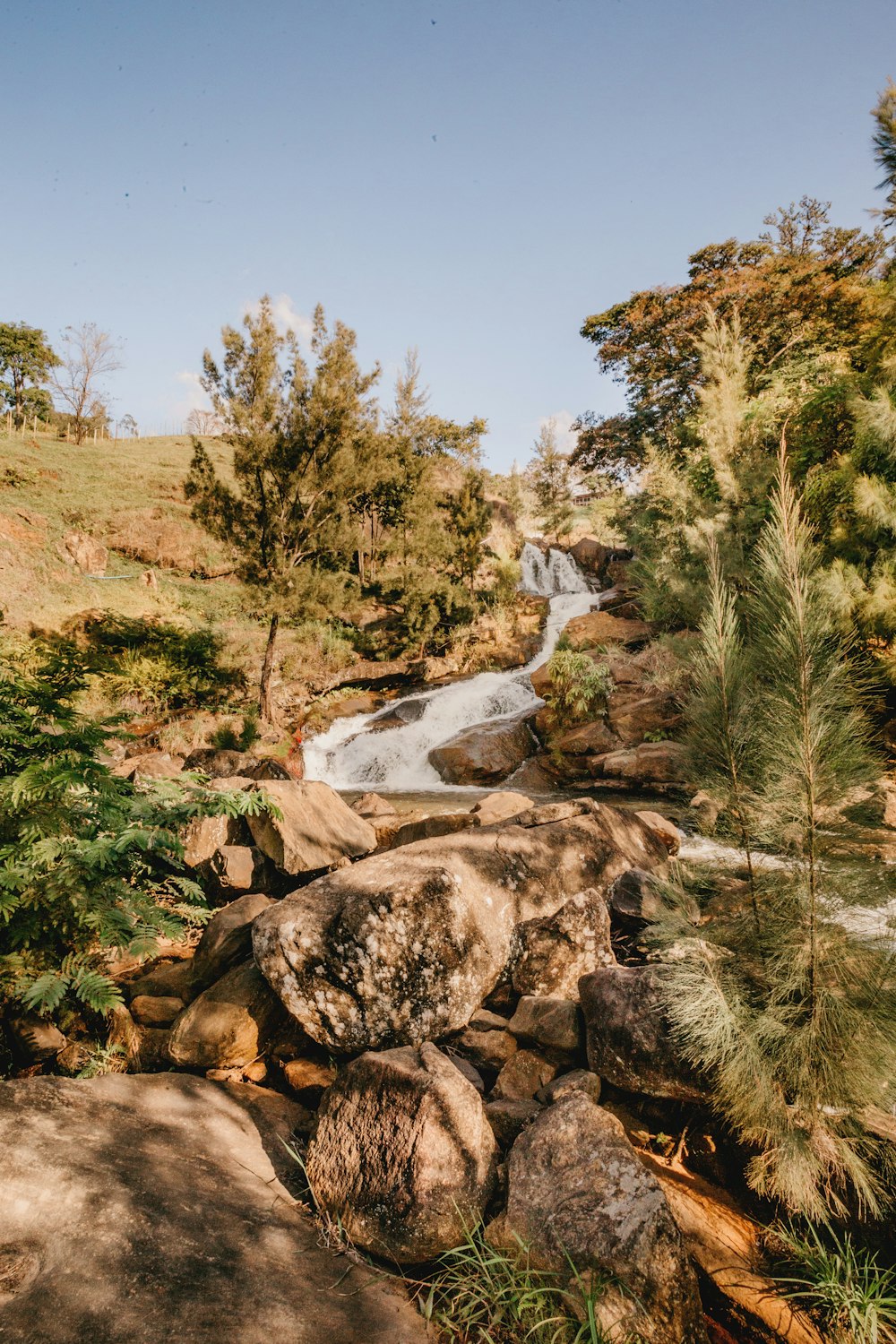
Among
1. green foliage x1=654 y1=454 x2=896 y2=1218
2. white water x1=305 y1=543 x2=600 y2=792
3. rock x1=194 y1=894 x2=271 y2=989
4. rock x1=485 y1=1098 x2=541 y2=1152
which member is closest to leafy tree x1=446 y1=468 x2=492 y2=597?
white water x1=305 y1=543 x2=600 y2=792

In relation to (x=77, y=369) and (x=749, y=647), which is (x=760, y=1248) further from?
(x=77, y=369)

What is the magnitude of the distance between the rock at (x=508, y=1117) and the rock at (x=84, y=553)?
22.1m

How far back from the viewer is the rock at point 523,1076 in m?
2.98

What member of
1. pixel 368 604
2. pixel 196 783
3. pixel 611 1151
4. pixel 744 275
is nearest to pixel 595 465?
pixel 744 275

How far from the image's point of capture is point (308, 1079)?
3.26 meters

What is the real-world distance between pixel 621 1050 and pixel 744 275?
22.9 meters

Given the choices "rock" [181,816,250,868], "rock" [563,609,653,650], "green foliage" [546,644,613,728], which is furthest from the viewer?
"rock" [563,609,653,650]

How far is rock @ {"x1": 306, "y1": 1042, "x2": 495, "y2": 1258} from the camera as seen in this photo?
2152mm

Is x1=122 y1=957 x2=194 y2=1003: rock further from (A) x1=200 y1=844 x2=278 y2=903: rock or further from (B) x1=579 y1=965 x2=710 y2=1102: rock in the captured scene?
(B) x1=579 y1=965 x2=710 y2=1102: rock

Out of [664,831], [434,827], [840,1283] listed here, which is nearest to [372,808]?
[434,827]

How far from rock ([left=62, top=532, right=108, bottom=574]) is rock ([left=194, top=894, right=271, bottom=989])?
19.7 metres

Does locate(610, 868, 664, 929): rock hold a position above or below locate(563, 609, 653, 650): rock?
below

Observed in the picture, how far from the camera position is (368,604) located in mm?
20031

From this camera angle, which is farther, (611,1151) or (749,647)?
(749,647)
